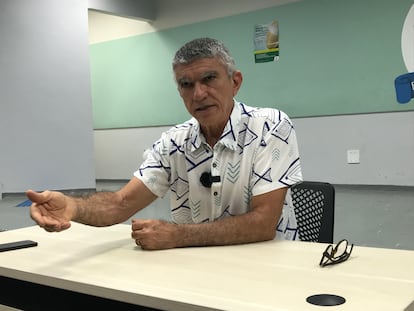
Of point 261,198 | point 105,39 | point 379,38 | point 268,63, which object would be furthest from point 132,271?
point 105,39

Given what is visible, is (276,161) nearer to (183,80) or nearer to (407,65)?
(183,80)

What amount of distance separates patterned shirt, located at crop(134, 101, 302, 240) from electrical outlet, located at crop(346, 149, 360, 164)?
3.62 metres

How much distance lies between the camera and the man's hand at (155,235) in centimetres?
121

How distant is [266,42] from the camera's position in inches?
216

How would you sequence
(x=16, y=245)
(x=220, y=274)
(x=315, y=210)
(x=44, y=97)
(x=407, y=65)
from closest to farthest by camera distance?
(x=220, y=274) → (x=16, y=245) → (x=315, y=210) → (x=407, y=65) → (x=44, y=97)

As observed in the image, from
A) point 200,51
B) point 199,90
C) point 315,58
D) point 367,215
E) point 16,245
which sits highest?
point 315,58

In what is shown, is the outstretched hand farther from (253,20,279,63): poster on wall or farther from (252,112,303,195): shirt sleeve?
(253,20,279,63): poster on wall

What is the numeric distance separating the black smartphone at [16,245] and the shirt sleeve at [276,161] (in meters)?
0.63

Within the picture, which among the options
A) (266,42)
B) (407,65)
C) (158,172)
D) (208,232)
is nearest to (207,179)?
(158,172)

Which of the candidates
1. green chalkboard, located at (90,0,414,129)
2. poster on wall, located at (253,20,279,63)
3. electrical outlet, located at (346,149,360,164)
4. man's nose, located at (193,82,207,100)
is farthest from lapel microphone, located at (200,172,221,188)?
poster on wall, located at (253,20,279,63)

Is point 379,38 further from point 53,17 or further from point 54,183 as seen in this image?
point 54,183

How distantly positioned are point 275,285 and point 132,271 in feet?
1.02

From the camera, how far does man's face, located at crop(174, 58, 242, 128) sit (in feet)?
4.88

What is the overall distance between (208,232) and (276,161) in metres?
0.33
